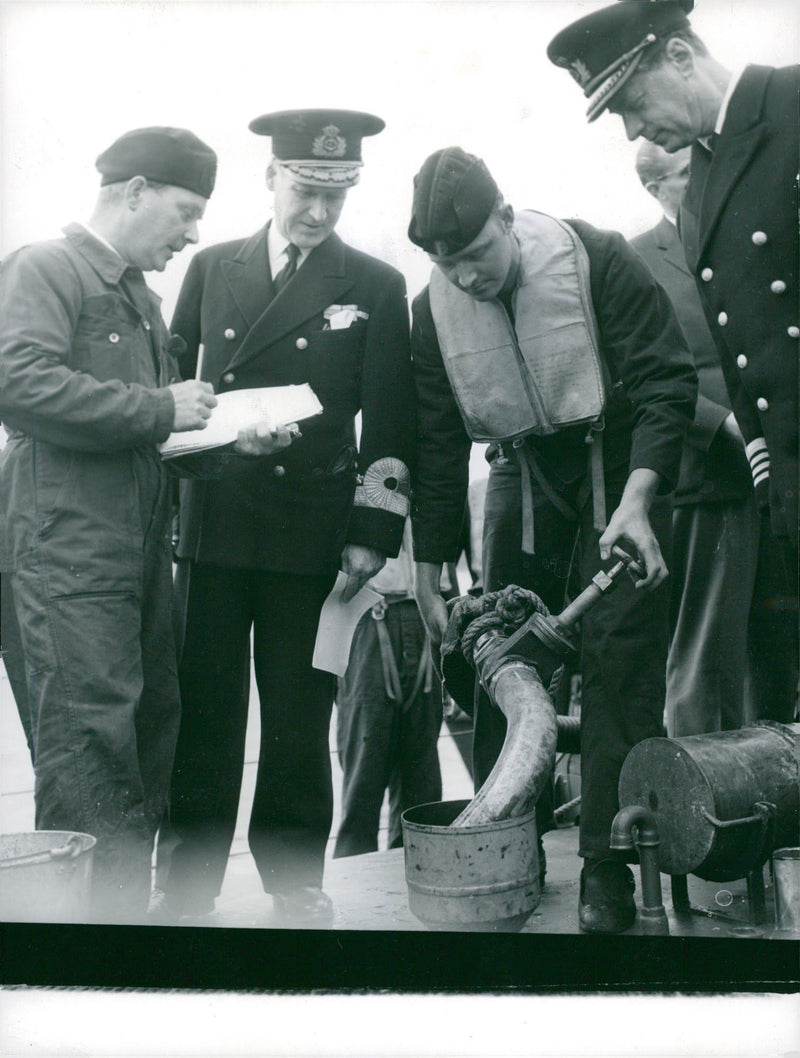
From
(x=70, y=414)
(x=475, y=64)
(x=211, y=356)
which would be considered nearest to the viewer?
(x=70, y=414)

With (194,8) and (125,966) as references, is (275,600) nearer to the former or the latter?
(125,966)

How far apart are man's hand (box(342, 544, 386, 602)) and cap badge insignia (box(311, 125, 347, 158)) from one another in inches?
41.4

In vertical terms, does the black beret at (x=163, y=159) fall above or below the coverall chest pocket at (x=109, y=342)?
above

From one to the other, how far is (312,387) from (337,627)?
26.2 inches

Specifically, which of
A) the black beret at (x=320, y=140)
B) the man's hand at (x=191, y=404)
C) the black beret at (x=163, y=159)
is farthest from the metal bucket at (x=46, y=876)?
the black beret at (x=320, y=140)

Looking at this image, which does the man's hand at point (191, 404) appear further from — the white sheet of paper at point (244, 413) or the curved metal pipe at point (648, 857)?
the curved metal pipe at point (648, 857)

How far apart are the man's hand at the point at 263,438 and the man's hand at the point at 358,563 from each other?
36 cm

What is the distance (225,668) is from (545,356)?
1205mm

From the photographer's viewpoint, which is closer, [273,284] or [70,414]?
[70,414]

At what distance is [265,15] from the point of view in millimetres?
3076

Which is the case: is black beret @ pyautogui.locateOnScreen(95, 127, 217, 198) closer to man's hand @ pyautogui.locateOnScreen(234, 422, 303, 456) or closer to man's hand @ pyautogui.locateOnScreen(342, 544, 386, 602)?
man's hand @ pyautogui.locateOnScreen(234, 422, 303, 456)

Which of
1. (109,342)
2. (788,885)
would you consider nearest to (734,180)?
(109,342)

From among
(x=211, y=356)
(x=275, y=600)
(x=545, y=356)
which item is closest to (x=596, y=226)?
(x=545, y=356)

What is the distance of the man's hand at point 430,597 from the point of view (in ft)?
10.7
